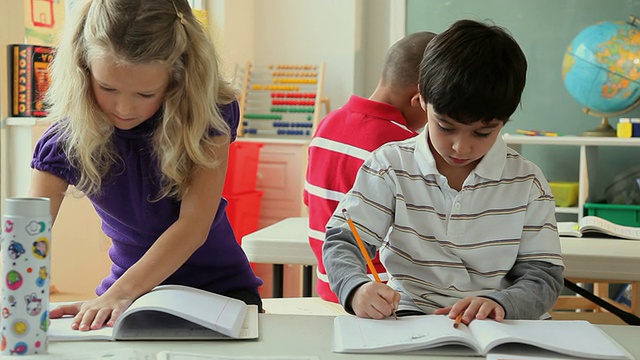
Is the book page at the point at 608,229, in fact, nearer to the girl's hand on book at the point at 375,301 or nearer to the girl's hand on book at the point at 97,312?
the girl's hand on book at the point at 375,301

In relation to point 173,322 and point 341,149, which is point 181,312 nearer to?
point 173,322

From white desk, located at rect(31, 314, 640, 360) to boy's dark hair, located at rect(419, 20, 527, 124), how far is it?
15.3 inches

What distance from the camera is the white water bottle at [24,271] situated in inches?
38.1

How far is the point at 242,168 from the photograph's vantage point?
140 inches

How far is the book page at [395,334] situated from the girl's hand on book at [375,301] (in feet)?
0.04

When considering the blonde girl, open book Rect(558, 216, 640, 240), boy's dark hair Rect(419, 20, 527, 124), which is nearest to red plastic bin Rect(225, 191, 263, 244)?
open book Rect(558, 216, 640, 240)

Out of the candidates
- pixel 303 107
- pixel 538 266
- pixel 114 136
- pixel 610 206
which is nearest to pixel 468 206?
pixel 538 266

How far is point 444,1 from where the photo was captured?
12.9ft

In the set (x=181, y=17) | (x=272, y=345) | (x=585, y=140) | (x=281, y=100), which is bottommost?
(x=272, y=345)

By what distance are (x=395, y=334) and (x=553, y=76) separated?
298cm

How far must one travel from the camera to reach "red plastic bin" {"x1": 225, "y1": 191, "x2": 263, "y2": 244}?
3.50 m

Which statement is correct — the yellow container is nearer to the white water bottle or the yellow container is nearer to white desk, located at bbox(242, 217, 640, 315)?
white desk, located at bbox(242, 217, 640, 315)

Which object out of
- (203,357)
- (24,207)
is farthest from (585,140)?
(24,207)

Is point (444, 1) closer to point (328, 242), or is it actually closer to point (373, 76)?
point (373, 76)
